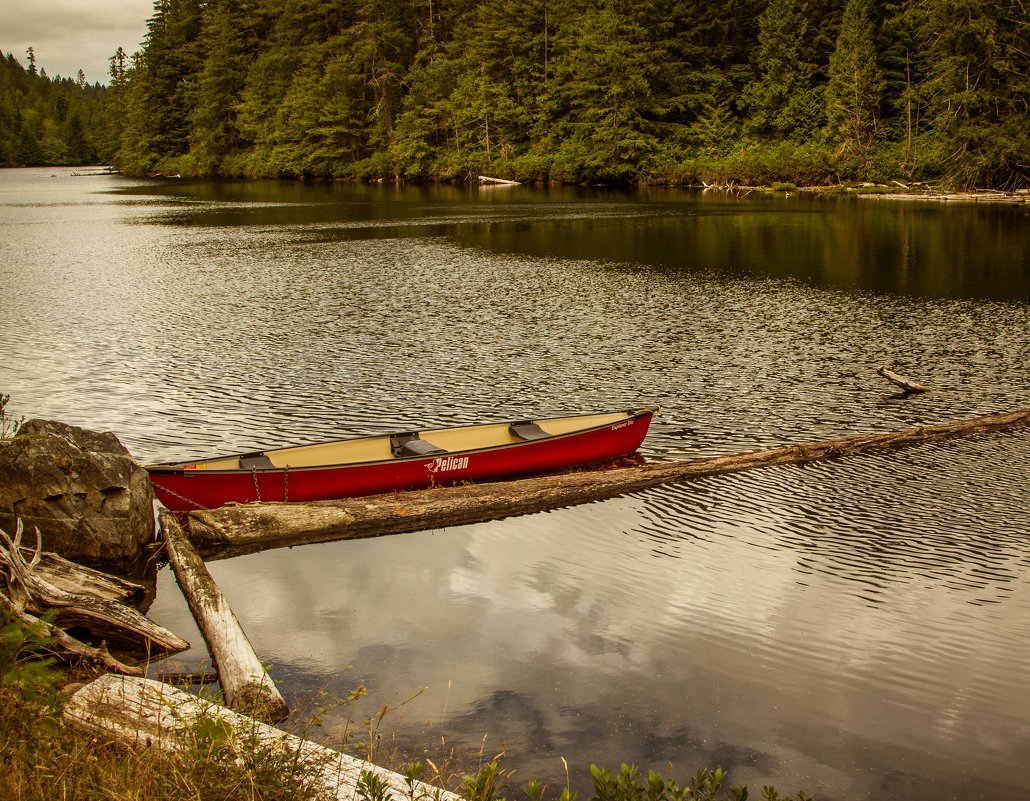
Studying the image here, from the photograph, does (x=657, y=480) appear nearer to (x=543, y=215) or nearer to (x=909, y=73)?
(x=543, y=215)

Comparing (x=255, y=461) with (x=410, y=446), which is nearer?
(x=255, y=461)

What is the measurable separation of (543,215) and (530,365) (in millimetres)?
37424

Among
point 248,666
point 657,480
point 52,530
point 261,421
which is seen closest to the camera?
point 248,666

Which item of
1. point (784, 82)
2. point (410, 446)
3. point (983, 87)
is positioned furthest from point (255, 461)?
point (784, 82)

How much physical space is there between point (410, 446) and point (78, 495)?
5123 millimetres

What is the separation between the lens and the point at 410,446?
48.2 ft

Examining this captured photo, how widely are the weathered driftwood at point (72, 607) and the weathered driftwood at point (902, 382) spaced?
626 inches

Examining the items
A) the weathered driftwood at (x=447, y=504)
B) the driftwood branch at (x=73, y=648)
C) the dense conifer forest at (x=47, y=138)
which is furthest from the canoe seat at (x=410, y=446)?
the dense conifer forest at (x=47, y=138)

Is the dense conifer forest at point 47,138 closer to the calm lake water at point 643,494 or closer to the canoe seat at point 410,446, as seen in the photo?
the calm lake water at point 643,494

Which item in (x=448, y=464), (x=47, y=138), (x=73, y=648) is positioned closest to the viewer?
(x=73, y=648)

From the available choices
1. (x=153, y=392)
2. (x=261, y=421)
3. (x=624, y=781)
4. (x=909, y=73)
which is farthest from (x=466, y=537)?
(x=909, y=73)

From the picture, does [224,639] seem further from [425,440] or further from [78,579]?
[425,440]

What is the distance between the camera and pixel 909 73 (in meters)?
70.9

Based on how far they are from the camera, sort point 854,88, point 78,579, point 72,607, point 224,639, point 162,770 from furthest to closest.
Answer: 1. point 854,88
2. point 78,579
3. point 224,639
4. point 72,607
5. point 162,770
